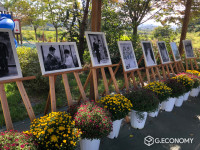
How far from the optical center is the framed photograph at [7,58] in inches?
75.4

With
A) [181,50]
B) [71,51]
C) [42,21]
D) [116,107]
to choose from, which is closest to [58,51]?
[71,51]

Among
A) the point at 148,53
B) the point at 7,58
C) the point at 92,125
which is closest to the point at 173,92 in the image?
the point at 148,53

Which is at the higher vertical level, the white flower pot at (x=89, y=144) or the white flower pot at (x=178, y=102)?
the white flower pot at (x=89, y=144)

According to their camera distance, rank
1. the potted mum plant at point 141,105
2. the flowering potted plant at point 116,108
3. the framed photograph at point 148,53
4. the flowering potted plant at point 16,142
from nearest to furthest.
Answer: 1. the flowering potted plant at point 16,142
2. the flowering potted plant at point 116,108
3. the potted mum plant at point 141,105
4. the framed photograph at point 148,53

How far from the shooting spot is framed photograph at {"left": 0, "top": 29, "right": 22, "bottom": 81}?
6.28 ft

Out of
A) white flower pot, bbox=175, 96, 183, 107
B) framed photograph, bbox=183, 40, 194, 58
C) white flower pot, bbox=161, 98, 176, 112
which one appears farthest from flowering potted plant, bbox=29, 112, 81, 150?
framed photograph, bbox=183, 40, 194, 58

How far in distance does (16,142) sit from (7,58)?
1.08 meters

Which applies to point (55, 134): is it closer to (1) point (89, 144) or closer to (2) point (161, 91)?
(1) point (89, 144)

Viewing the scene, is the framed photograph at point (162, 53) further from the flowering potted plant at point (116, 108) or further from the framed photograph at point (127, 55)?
the flowering potted plant at point (116, 108)

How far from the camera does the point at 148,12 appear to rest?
751 cm

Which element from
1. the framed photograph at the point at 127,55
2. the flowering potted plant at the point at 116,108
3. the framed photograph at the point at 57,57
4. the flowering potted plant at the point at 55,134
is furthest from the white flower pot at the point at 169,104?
the flowering potted plant at the point at 55,134

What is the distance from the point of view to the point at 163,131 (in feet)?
9.84

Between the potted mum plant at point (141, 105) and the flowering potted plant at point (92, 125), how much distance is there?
0.83 meters

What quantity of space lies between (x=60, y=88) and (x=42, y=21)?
12320 mm
